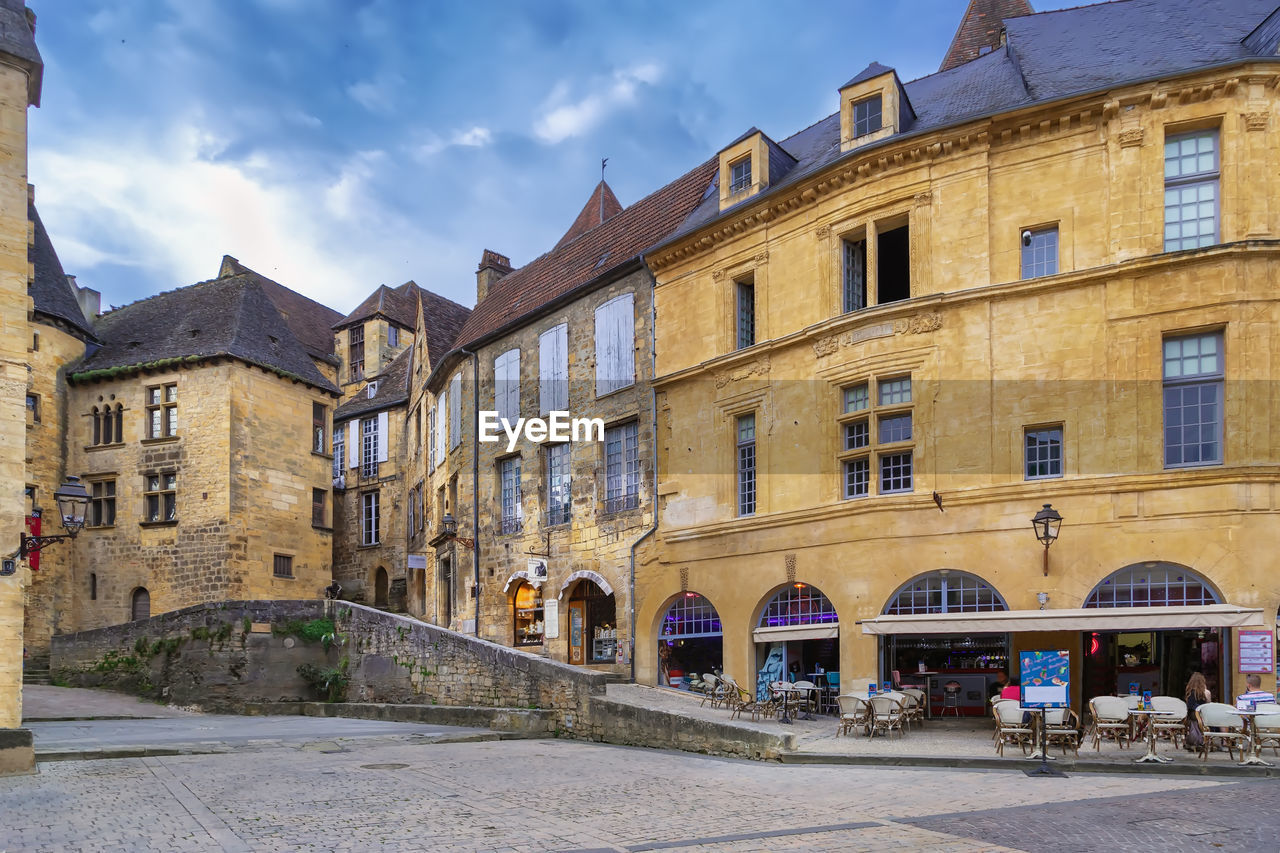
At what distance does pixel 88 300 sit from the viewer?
34.9 m

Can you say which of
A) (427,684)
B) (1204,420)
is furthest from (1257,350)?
(427,684)

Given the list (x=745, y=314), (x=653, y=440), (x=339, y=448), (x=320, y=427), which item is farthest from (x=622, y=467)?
(x=339, y=448)

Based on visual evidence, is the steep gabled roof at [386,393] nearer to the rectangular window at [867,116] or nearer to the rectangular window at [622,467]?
the rectangular window at [622,467]

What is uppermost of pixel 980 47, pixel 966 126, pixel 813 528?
pixel 980 47

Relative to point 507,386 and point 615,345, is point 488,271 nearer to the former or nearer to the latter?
point 507,386

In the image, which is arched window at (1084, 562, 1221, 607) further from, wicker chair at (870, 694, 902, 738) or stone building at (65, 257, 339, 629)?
stone building at (65, 257, 339, 629)

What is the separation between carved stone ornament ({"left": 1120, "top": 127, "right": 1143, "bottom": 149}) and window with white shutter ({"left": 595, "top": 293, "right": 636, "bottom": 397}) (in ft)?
32.0

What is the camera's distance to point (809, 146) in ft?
66.0

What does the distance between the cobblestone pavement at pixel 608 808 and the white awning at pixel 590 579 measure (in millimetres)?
7870

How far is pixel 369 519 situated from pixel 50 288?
1259 centimetres

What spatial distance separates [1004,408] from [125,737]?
14265mm

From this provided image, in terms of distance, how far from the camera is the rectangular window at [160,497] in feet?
99.4

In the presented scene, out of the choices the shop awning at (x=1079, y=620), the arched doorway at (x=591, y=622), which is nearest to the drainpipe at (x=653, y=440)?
the arched doorway at (x=591, y=622)

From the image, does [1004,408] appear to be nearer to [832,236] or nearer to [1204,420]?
[1204,420]
